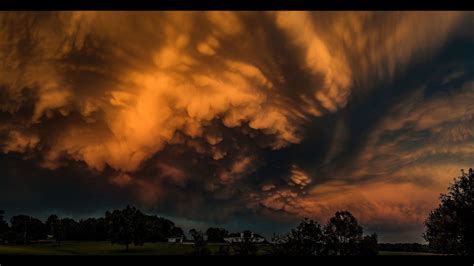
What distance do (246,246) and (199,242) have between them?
0.74 meters

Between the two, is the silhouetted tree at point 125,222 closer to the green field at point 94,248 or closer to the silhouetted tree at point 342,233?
the green field at point 94,248

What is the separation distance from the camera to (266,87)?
842 centimetres

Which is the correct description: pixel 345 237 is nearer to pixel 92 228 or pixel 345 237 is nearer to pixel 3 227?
pixel 92 228

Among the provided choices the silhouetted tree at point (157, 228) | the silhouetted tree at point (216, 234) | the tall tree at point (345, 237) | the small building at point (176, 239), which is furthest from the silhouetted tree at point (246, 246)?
the tall tree at point (345, 237)

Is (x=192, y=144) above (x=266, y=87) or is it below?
below

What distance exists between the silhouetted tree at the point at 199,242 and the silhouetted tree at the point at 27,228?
8.85ft

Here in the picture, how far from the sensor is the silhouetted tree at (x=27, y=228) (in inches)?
322

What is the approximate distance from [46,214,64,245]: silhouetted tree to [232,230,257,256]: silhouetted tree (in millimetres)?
2897

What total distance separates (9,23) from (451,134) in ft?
26.0

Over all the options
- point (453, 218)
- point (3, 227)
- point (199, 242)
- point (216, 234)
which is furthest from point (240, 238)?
point (453, 218)

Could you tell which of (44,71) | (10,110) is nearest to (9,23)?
(44,71)

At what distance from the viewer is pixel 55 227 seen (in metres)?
8.33

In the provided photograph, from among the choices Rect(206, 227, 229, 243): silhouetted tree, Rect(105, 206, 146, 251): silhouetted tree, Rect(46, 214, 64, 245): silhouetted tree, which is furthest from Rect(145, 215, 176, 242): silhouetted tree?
Rect(46, 214, 64, 245): silhouetted tree

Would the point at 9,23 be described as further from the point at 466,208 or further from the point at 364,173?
the point at 466,208
